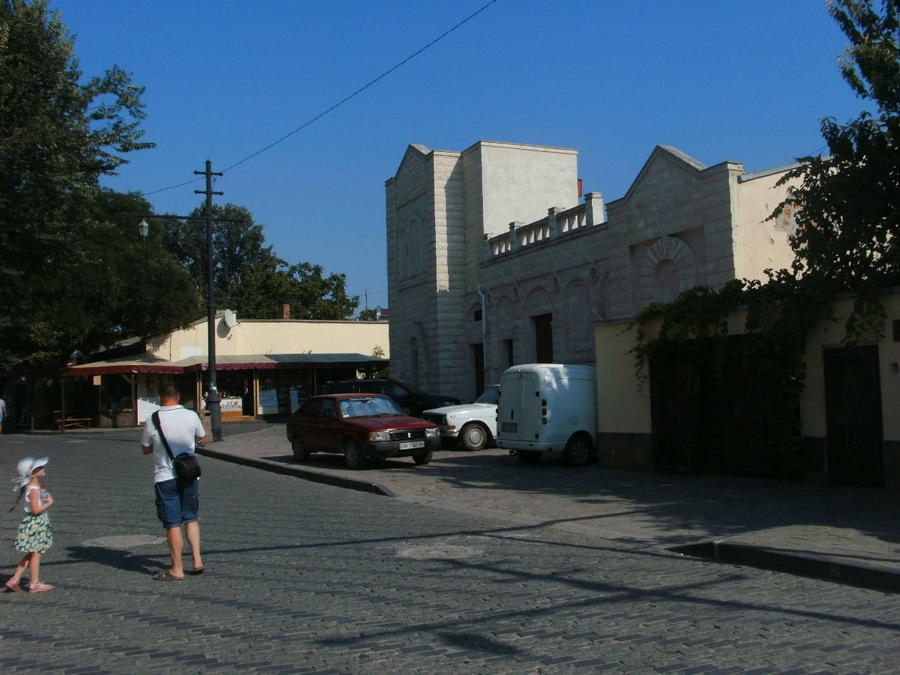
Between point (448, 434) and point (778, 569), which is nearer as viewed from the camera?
point (778, 569)

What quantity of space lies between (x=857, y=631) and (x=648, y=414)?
978 centimetres

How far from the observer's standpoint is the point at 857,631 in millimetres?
5766

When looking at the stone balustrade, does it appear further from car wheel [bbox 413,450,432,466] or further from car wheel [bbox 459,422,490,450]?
car wheel [bbox 413,450,432,466]

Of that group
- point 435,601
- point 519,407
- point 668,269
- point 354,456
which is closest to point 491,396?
point 668,269

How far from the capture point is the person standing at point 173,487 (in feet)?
25.6

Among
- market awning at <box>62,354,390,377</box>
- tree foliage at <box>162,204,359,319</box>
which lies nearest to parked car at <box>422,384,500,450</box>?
market awning at <box>62,354,390,377</box>

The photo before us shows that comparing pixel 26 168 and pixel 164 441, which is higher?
pixel 26 168

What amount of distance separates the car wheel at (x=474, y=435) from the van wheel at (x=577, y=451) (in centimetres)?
462

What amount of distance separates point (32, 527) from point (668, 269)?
1774 cm

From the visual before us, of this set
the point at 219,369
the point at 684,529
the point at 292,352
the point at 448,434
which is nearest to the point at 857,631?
the point at 684,529

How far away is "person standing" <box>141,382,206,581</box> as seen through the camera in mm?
7816

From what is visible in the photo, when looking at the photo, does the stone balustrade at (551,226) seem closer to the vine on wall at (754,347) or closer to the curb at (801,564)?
the vine on wall at (754,347)

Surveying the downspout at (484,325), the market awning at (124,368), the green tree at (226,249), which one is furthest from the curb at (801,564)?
the green tree at (226,249)

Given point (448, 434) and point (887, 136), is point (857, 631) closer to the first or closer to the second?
point (887, 136)
